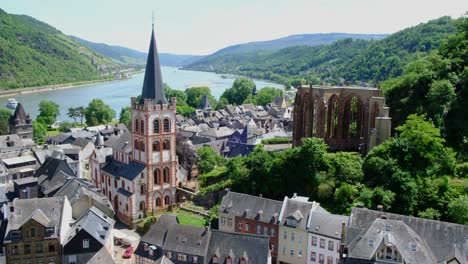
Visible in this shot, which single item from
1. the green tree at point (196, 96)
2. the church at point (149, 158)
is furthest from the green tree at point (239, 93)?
the church at point (149, 158)

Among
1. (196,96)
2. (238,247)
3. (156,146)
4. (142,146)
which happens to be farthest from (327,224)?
(196,96)

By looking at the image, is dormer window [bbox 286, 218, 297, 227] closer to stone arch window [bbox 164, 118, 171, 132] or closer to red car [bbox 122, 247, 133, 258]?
red car [bbox 122, 247, 133, 258]

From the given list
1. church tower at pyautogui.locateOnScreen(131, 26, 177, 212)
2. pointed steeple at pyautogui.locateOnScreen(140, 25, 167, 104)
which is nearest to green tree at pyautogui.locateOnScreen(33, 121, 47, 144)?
church tower at pyautogui.locateOnScreen(131, 26, 177, 212)

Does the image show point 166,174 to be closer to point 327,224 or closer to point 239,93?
point 327,224

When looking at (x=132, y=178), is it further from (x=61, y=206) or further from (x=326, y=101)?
(x=326, y=101)

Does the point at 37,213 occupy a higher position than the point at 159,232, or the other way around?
the point at 37,213

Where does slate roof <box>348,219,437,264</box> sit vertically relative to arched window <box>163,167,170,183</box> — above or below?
above

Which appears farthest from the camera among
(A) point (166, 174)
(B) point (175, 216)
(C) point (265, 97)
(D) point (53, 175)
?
(C) point (265, 97)

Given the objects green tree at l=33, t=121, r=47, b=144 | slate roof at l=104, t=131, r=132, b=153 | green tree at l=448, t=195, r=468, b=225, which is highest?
slate roof at l=104, t=131, r=132, b=153
